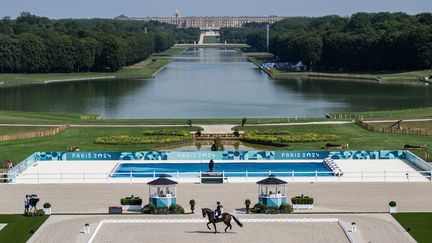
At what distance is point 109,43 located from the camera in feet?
646

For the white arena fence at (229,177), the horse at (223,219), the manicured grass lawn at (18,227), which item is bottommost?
the white arena fence at (229,177)

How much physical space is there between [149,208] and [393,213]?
12.4 meters

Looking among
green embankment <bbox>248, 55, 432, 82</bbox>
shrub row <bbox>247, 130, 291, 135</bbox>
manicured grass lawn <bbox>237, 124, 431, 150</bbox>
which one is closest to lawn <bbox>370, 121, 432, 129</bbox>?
manicured grass lawn <bbox>237, 124, 431, 150</bbox>

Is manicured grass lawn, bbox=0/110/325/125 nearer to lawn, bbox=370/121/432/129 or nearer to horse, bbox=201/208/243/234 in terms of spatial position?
lawn, bbox=370/121/432/129

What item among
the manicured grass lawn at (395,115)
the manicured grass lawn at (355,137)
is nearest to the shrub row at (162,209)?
the manicured grass lawn at (355,137)

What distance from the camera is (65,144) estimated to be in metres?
Answer: 72.9

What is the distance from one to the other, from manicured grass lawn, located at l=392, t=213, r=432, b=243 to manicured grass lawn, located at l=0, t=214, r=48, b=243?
17488 millimetres

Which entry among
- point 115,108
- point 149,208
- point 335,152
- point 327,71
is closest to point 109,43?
point 327,71

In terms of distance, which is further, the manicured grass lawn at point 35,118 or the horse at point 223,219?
the manicured grass lawn at point 35,118

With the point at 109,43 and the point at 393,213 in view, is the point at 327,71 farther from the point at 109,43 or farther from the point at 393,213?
the point at 393,213

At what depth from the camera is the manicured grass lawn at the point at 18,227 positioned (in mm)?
39531

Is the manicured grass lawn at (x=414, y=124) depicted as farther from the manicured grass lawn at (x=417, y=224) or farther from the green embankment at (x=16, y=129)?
the manicured grass lawn at (x=417, y=224)

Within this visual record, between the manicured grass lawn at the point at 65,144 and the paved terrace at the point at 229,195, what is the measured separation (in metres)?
13.6

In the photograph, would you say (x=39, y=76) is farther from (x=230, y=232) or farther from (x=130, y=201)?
(x=230, y=232)
